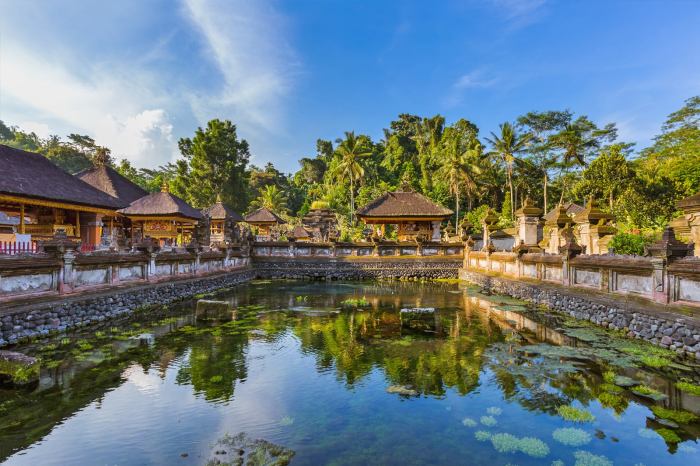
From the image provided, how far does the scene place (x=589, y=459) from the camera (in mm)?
4754

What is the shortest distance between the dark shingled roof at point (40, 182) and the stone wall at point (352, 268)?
11.3 m

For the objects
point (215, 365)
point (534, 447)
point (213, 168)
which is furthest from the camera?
point (213, 168)

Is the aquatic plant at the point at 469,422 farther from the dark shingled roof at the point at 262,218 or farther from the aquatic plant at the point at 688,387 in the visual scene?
the dark shingled roof at the point at 262,218

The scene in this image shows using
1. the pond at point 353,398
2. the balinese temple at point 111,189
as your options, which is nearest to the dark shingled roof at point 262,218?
the balinese temple at point 111,189

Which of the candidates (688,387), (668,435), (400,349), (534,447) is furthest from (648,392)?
(400,349)

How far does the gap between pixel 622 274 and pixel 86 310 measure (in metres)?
15.6

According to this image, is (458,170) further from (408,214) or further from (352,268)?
(352,268)

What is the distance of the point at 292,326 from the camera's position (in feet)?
40.8

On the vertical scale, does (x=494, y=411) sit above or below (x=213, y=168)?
below

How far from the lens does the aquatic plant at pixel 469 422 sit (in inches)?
224

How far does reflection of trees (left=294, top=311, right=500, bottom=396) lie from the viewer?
7.65 meters

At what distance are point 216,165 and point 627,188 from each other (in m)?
52.4

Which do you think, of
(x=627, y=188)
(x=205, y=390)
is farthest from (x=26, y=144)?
(x=627, y=188)

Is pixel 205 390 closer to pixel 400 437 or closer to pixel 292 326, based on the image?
pixel 400 437
